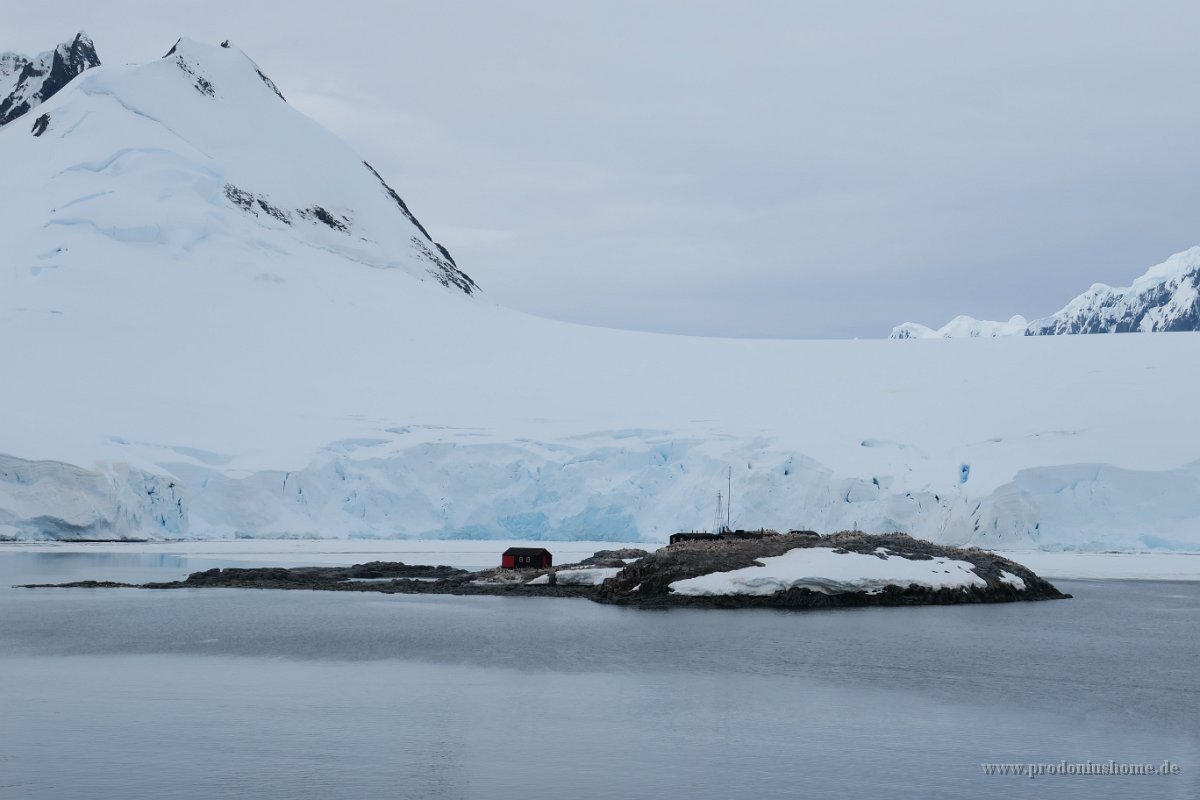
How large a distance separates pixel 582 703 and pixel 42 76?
361 ft

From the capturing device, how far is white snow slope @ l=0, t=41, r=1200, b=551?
43.7 m

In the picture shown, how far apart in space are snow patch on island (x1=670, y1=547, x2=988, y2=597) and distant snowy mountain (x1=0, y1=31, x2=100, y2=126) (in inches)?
3793

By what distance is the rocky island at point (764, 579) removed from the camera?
27.7 m

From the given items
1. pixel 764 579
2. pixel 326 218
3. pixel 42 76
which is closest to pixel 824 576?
pixel 764 579

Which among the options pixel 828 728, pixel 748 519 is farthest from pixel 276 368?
pixel 828 728

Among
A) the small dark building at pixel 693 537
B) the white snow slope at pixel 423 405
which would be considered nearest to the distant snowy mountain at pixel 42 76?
the white snow slope at pixel 423 405

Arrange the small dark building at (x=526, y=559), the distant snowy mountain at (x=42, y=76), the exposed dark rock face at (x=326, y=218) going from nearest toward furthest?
the small dark building at (x=526, y=559), the exposed dark rock face at (x=326, y=218), the distant snowy mountain at (x=42, y=76)

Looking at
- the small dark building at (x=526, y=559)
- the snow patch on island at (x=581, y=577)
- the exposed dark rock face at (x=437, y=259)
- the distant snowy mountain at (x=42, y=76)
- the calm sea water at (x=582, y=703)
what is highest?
the distant snowy mountain at (x=42, y=76)

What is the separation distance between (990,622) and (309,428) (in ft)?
116

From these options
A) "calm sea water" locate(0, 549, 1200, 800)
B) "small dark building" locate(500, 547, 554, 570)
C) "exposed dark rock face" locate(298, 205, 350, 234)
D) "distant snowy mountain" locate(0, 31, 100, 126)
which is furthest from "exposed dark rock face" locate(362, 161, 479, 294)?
"calm sea water" locate(0, 549, 1200, 800)

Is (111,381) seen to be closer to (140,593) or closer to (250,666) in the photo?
(140,593)

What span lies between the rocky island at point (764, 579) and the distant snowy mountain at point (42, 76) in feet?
287

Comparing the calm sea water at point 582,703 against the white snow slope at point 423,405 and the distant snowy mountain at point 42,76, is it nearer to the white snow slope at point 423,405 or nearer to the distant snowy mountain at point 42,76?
the white snow slope at point 423,405

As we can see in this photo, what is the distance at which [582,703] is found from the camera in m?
14.6
